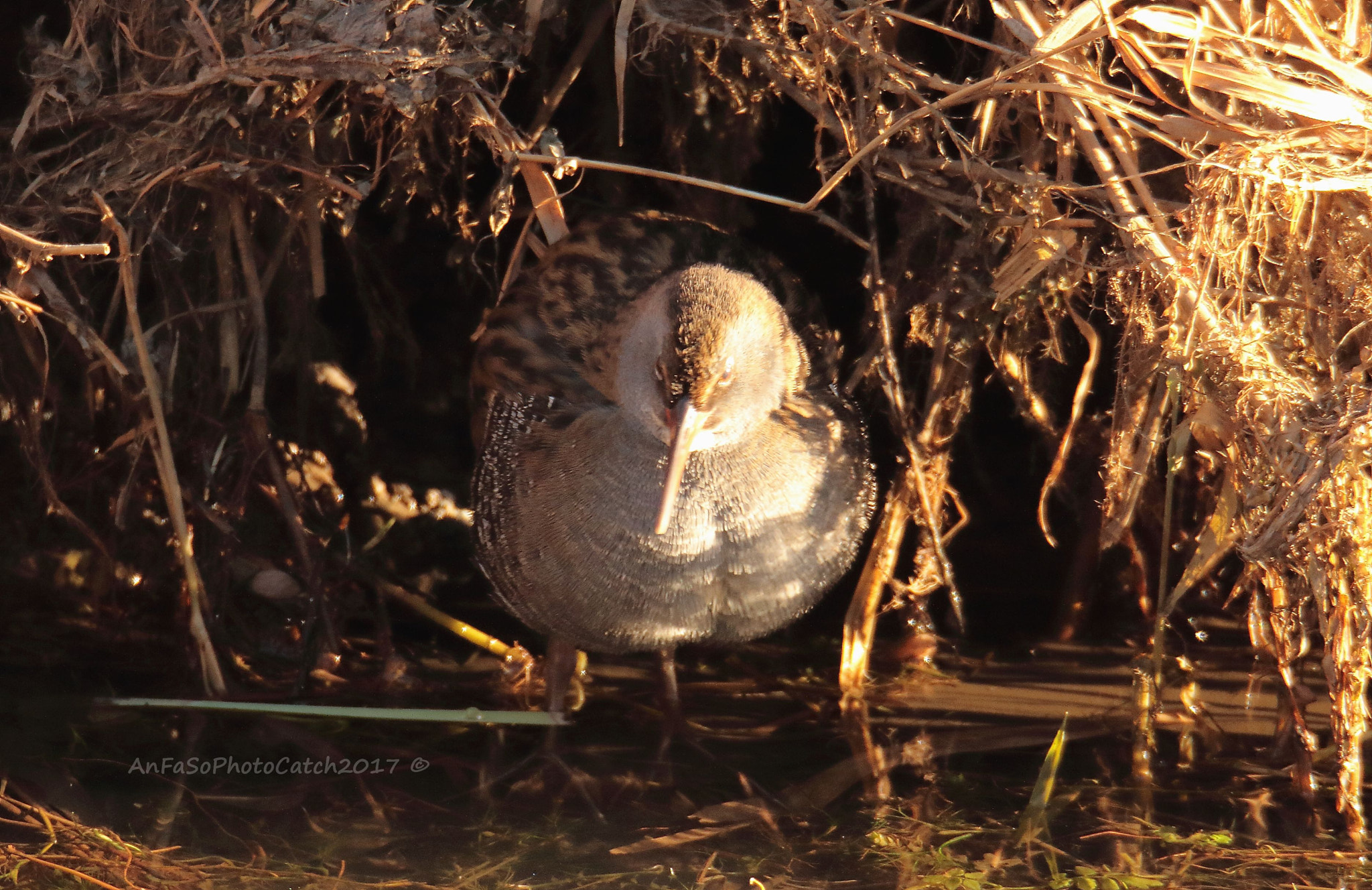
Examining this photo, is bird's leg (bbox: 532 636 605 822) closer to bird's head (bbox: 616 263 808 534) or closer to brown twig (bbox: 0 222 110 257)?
bird's head (bbox: 616 263 808 534)

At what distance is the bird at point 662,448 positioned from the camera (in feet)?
9.02

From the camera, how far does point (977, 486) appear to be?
3.95 metres

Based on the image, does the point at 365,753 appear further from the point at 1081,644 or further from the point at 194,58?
the point at 1081,644

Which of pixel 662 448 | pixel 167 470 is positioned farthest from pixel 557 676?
pixel 167 470

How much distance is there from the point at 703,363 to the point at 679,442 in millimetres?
172

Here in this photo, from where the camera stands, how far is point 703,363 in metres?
2.57

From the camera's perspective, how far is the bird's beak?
8.58 ft

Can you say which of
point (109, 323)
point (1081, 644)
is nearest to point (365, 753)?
point (109, 323)

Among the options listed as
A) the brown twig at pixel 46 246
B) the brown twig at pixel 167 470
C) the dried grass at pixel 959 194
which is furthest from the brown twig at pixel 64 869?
the brown twig at pixel 46 246

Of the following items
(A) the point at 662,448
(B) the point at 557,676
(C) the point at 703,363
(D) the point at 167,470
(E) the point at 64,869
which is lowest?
(E) the point at 64,869

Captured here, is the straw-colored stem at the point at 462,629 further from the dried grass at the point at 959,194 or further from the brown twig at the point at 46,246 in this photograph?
the brown twig at the point at 46,246

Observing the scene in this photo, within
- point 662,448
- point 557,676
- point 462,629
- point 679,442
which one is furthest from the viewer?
point 462,629

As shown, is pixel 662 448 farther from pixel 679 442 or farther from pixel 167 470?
pixel 167 470

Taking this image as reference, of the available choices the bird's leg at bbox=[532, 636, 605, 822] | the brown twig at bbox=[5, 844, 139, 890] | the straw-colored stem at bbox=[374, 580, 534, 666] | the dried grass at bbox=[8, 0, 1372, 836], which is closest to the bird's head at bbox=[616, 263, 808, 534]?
the dried grass at bbox=[8, 0, 1372, 836]
